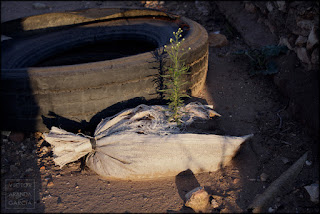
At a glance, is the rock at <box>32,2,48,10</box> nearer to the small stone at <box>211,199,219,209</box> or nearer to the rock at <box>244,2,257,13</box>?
the rock at <box>244,2,257,13</box>

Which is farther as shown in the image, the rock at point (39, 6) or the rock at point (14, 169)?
the rock at point (39, 6)

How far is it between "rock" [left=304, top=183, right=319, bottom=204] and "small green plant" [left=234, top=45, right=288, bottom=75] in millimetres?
1716

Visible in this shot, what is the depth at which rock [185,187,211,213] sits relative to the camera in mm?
1968

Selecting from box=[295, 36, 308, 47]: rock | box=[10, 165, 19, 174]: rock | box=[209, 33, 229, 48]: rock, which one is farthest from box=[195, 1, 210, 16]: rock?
box=[10, 165, 19, 174]: rock

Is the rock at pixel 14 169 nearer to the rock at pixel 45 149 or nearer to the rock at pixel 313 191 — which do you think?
the rock at pixel 45 149

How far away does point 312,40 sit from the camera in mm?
2836

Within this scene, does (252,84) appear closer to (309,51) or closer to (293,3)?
(309,51)

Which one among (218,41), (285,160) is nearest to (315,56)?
(285,160)

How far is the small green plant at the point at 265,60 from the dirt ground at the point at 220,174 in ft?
0.94

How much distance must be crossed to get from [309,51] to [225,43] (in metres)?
1.84

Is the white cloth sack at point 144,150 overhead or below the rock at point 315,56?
below

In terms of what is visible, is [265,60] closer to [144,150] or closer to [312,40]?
[312,40]

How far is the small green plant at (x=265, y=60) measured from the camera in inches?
137

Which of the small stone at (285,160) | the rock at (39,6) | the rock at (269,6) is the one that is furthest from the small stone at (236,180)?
the rock at (39,6)
